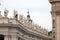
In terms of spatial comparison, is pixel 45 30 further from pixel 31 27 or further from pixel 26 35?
pixel 26 35

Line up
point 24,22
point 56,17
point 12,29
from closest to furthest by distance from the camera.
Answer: point 56,17
point 12,29
point 24,22

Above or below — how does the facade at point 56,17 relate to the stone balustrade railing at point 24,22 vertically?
above

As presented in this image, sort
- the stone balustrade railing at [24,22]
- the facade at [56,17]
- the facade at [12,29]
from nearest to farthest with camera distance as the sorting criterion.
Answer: the facade at [56,17] → the facade at [12,29] → the stone balustrade railing at [24,22]

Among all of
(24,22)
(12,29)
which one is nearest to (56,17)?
(12,29)

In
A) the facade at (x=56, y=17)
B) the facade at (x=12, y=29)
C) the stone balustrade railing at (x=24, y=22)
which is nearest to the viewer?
the facade at (x=56, y=17)

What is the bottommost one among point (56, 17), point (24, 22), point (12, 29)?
point (12, 29)

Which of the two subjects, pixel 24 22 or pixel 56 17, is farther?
pixel 24 22

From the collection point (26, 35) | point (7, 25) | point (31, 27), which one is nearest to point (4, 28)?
point (7, 25)

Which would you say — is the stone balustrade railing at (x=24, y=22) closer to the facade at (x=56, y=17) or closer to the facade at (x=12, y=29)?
the facade at (x=12, y=29)

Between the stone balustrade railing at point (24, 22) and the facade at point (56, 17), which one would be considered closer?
the facade at point (56, 17)

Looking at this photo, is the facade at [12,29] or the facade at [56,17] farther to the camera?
the facade at [12,29]

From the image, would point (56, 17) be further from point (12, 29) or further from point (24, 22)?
point (24, 22)

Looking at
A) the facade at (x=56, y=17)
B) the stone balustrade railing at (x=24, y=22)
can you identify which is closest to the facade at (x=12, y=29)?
the stone balustrade railing at (x=24, y=22)

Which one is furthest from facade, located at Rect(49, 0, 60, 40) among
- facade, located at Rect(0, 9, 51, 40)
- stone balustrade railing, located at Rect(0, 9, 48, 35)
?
stone balustrade railing, located at Rect(0, 9, 48, 35)
